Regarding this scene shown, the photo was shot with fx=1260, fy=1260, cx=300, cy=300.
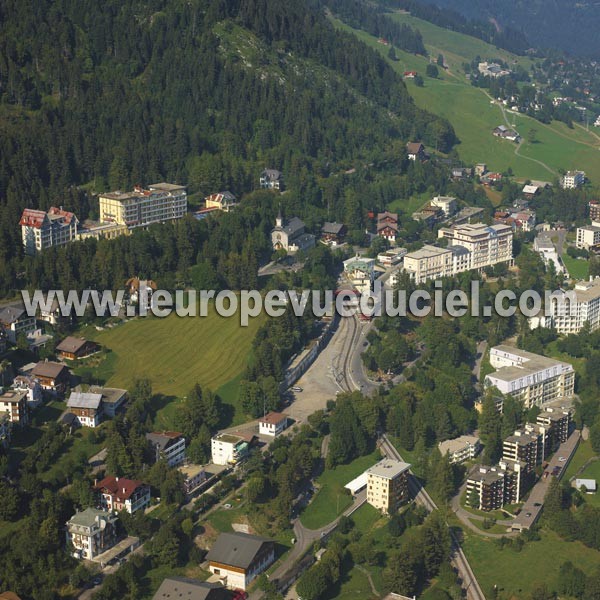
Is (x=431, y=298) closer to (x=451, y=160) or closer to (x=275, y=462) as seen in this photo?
(x=275, y=462)

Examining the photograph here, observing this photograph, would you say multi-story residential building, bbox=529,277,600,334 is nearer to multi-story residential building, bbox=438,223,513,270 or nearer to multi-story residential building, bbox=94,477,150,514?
multi-story residential building, bbox=438,223,513,270

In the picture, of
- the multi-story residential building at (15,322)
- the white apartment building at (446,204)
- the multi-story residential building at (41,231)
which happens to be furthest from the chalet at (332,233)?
the multi-story residential building at (15,322)

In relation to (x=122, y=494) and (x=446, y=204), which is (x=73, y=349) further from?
(x=446, y=204)

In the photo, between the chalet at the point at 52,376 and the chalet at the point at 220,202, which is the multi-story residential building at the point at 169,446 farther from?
the chalet at the point at 220,202

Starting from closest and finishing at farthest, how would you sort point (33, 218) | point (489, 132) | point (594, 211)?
point (33, 218) < point (594, 211) < point (489, 132)

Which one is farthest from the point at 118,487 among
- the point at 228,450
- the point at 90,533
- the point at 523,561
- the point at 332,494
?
the point at 523,561

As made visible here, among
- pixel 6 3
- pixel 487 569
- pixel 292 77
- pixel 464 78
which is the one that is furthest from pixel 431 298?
pixel 464 78

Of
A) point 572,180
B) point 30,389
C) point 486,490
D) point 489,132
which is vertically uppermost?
point 30,389
